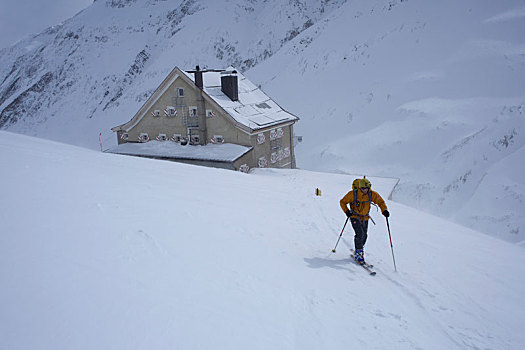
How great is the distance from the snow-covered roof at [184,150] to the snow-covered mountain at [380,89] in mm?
6328

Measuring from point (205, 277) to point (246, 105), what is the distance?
70.5 feet

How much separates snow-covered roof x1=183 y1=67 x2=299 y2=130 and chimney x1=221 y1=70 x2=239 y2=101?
0.23 metres

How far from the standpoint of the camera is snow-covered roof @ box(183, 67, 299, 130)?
24.6 meters

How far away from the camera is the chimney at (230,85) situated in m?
25.4

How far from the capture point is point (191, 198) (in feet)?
32.0

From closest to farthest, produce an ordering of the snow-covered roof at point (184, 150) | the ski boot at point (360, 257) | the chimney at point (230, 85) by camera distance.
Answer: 1. the ski boot at point (360, 257)
2. the snow-covered roof at point (184, 150)
3. the chimney at point (230, 85)

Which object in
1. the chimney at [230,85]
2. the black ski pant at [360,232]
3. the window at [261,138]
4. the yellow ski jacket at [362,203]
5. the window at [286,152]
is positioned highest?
the chimney at [230,85]

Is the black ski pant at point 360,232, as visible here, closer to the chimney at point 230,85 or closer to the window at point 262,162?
the window at point 262,162

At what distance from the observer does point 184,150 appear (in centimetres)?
2531

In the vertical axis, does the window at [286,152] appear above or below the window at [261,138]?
below

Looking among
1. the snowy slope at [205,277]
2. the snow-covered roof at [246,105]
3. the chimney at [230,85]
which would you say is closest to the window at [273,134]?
the snow-covered roof at [246,105]

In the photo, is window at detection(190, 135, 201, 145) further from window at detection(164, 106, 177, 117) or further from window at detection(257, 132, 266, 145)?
window at detection(257, 132, 266, 145)

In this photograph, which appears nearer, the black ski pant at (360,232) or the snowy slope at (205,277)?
the snowy slope at (205,277)

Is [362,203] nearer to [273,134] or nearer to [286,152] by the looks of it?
[273,134]
